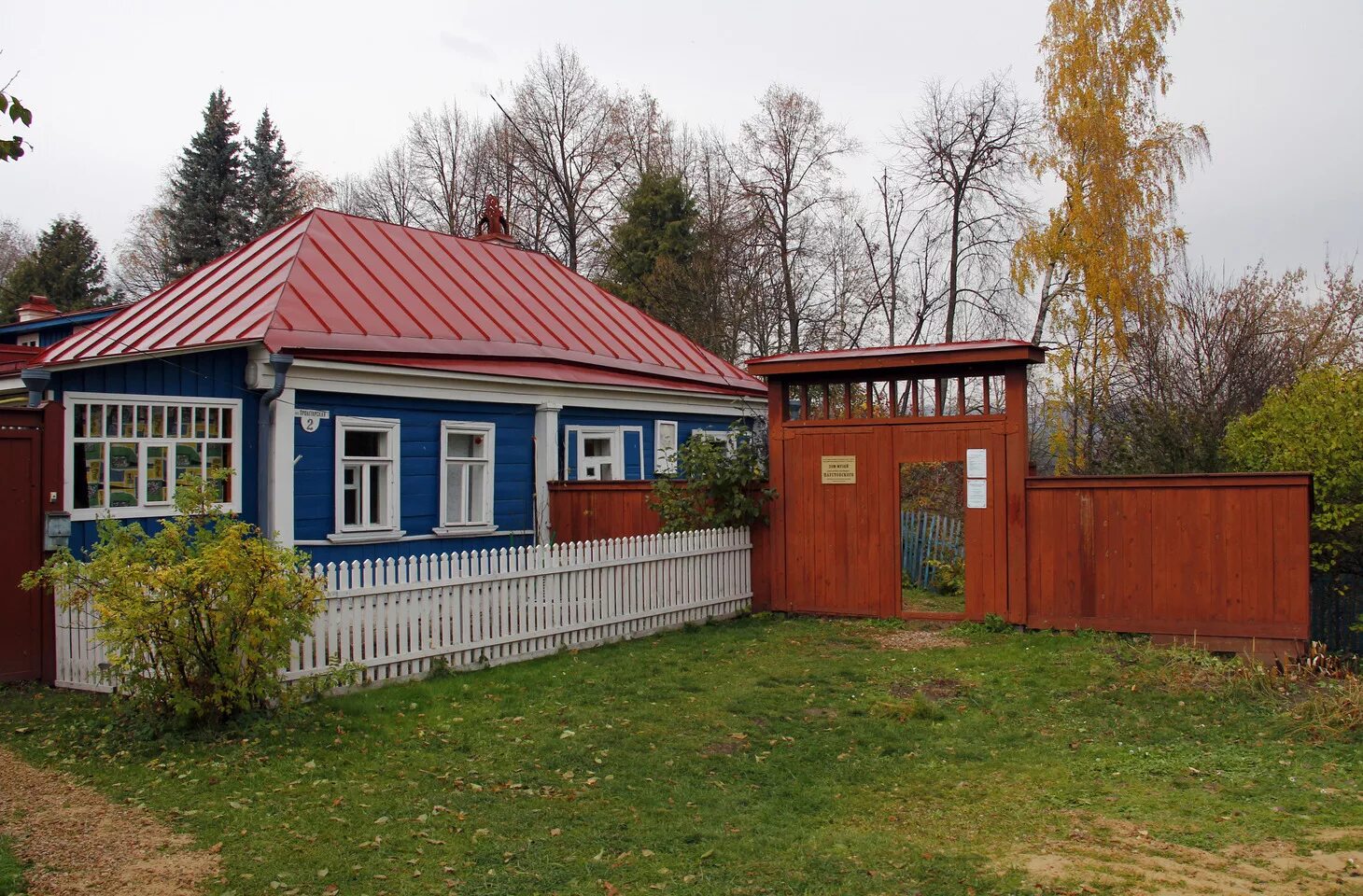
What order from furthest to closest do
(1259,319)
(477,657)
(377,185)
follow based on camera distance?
(377,185) → (1259,319) → (477,657)

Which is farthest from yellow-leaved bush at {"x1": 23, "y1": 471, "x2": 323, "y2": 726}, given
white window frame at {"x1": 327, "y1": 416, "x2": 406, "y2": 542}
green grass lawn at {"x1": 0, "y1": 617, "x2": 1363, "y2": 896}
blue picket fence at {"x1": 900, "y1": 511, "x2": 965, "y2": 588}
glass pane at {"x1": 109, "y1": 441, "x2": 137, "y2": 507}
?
blue picket fence at {"x1": 900, "y1": 511, "x2": 965, "y2": 588}

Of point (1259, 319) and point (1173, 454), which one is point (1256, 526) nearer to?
point (1173, 454)

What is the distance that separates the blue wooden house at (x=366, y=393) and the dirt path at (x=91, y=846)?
432 cm

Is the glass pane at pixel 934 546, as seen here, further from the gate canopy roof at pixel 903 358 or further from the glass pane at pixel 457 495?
the glass pane at pixel 457 495

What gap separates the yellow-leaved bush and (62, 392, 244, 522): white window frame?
218 centimetres

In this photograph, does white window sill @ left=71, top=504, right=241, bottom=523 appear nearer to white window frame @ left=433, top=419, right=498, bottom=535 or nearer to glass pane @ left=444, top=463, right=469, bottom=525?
white window frame @ left=433, top=419, right=498, bottom=535

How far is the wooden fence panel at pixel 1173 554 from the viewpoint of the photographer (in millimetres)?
10695

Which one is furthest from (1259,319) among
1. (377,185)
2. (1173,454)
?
(377,185)

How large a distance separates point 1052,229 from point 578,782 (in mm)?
20888

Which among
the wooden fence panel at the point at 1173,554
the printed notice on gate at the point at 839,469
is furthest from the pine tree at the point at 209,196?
the wooden fence panel at the point at 1173,554

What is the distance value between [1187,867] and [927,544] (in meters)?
13.3

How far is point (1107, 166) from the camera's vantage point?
77.5 feet

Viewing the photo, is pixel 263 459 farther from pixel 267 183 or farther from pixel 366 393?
pixel 267 183

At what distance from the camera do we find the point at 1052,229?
2439 cm
